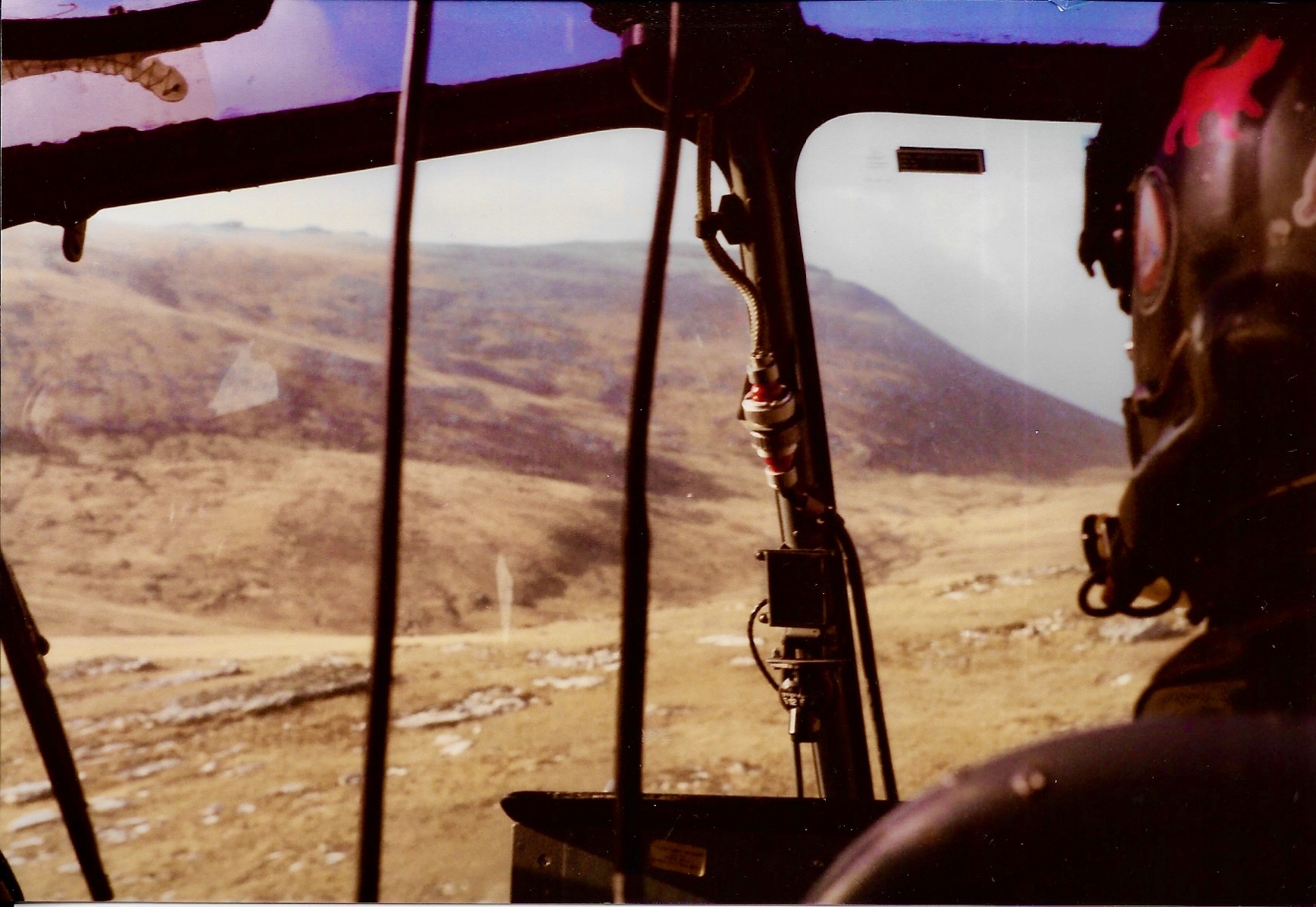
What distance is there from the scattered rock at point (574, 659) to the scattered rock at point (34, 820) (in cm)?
199

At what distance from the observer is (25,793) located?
3127 millimetres

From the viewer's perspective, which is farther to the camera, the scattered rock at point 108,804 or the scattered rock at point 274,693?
the scattered rock at point 274,693

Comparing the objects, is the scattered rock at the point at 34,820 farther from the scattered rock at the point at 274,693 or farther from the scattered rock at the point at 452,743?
the scattered rock at the point at 452,743

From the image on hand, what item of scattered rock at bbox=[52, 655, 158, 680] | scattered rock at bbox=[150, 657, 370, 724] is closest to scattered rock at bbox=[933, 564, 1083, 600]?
scattered rock at bbox=[150, 657, 370, 724]

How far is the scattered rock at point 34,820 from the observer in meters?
2.80

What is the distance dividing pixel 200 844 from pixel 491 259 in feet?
20.2

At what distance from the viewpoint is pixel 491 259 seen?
8.10m

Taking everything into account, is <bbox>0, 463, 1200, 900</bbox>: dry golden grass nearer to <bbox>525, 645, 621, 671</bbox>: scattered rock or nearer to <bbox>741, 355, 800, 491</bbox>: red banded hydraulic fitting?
<bbox>525, 645, 621, 671</bbox>: scattered rock

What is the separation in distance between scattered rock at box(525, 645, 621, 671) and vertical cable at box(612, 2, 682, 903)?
366 centimetres

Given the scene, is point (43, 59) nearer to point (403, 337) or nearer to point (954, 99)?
point (403, 337)

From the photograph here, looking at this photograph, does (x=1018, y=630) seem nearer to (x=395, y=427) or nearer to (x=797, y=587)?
(x=797, y=587)

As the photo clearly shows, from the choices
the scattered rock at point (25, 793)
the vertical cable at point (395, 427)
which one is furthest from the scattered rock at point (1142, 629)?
the scattered rock at point (25, 793)

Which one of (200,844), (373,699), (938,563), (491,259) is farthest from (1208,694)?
(491,259)

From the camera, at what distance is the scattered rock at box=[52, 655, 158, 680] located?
3.86 m
